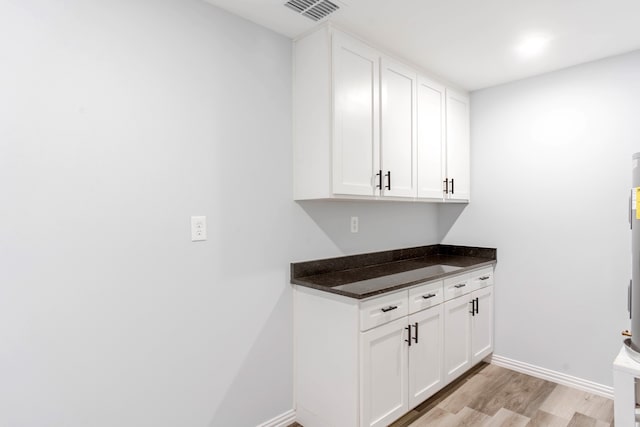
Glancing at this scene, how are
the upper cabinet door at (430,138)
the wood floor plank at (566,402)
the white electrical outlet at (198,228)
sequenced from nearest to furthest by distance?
the white electrical outlet at (198,228) → the wood floor plank at (566,402) → the upper cabinet door at (430,138)

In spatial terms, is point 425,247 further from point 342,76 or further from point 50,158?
Result: point 50,158

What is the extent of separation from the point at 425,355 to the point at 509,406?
2.37 feet

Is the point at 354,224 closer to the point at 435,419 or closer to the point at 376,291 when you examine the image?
the point at 376,291

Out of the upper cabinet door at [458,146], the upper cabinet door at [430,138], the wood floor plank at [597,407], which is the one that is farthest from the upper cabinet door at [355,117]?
the wood floor plank at [597,407]

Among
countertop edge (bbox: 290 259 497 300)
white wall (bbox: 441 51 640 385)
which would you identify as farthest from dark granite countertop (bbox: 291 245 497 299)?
white wall (bbox: 441 51 640 385)

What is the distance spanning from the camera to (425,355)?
231cm

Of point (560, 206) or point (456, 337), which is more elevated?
point (560, 206)

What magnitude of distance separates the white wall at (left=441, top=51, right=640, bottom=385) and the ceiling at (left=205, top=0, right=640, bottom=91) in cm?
34

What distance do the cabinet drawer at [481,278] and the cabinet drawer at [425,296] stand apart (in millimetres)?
504

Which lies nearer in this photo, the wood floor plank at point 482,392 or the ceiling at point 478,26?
the ceiling at point 478,26

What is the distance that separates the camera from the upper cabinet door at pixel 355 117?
2.06 meters

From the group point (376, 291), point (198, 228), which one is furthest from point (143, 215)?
point (376, 291)

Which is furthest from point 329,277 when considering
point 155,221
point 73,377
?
point 73,377

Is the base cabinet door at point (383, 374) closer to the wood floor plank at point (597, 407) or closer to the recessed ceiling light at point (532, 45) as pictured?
the wood floor plank at point (597, 407)
